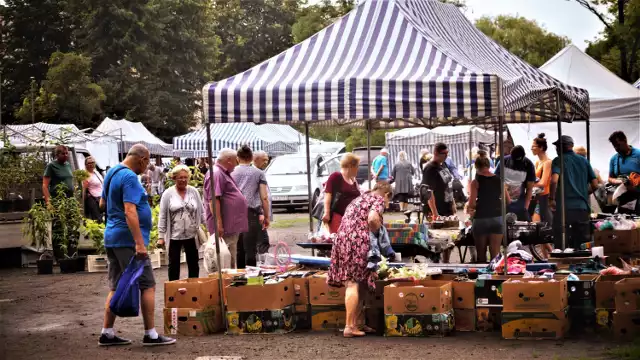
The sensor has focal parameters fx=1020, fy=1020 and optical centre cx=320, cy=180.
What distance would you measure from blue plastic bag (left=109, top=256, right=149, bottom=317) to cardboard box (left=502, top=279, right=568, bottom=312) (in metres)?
3.43

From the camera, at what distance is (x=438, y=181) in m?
15.9

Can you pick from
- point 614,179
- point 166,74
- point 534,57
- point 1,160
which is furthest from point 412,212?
point 166,74

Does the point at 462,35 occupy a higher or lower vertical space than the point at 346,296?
higher

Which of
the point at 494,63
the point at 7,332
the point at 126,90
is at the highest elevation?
the point at 126,90

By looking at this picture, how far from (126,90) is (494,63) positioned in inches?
1981

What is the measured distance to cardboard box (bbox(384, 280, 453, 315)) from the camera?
31.8 feet

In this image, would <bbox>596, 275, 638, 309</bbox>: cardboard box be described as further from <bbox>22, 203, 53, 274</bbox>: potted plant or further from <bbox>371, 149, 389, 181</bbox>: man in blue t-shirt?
<bbox>371, 149, 389, 181</bbox>: man in blue t-shirt

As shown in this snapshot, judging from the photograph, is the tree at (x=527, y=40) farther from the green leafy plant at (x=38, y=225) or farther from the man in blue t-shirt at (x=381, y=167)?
the green leafy plant at (x=38, y=225)

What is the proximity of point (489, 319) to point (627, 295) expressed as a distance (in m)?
1.34

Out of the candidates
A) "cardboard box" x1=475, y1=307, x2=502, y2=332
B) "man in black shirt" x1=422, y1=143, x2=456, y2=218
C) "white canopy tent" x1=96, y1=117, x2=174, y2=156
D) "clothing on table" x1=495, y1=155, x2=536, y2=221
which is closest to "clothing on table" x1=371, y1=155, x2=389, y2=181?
"man in black shirt" x1=422, y1=143, x2=456, y2=218

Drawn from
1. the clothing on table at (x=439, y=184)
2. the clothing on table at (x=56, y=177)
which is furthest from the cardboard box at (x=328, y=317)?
the clothing on table at (x=56, y=177)

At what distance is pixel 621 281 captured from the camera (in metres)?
9.59

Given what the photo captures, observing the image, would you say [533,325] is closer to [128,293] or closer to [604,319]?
[604,319]

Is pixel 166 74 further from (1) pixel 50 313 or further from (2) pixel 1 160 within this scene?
(1) pixel 50 313
